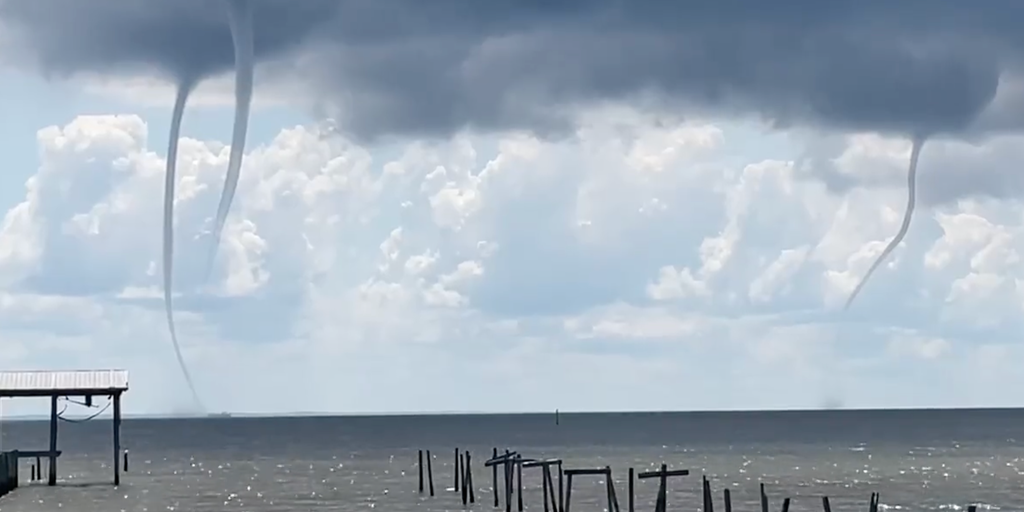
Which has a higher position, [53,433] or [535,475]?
[53,433]

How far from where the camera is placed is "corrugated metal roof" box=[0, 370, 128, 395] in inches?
2982

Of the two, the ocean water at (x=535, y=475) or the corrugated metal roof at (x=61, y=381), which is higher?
the corrugated metal roof at (x=61, y=381)

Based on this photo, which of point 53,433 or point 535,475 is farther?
point 535,475

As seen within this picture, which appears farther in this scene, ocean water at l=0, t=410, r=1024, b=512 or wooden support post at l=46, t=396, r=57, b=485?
wooden support post at l=46, t=396, r=57, b=485

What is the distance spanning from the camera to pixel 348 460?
129250 mm

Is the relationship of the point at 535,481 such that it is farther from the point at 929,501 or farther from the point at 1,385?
the point at 1,385

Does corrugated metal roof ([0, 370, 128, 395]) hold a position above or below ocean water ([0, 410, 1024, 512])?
above

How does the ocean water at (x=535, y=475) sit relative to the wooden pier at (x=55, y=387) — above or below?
below

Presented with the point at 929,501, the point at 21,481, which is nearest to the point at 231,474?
the point at 21,481

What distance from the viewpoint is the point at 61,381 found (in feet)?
254

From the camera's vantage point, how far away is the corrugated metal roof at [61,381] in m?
75.8

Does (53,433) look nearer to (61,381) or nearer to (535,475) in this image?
(61,381)

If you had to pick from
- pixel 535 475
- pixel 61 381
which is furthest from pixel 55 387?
pixel 535 475

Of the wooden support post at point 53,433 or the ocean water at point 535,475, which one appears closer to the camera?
the ocean water at point 535,475
